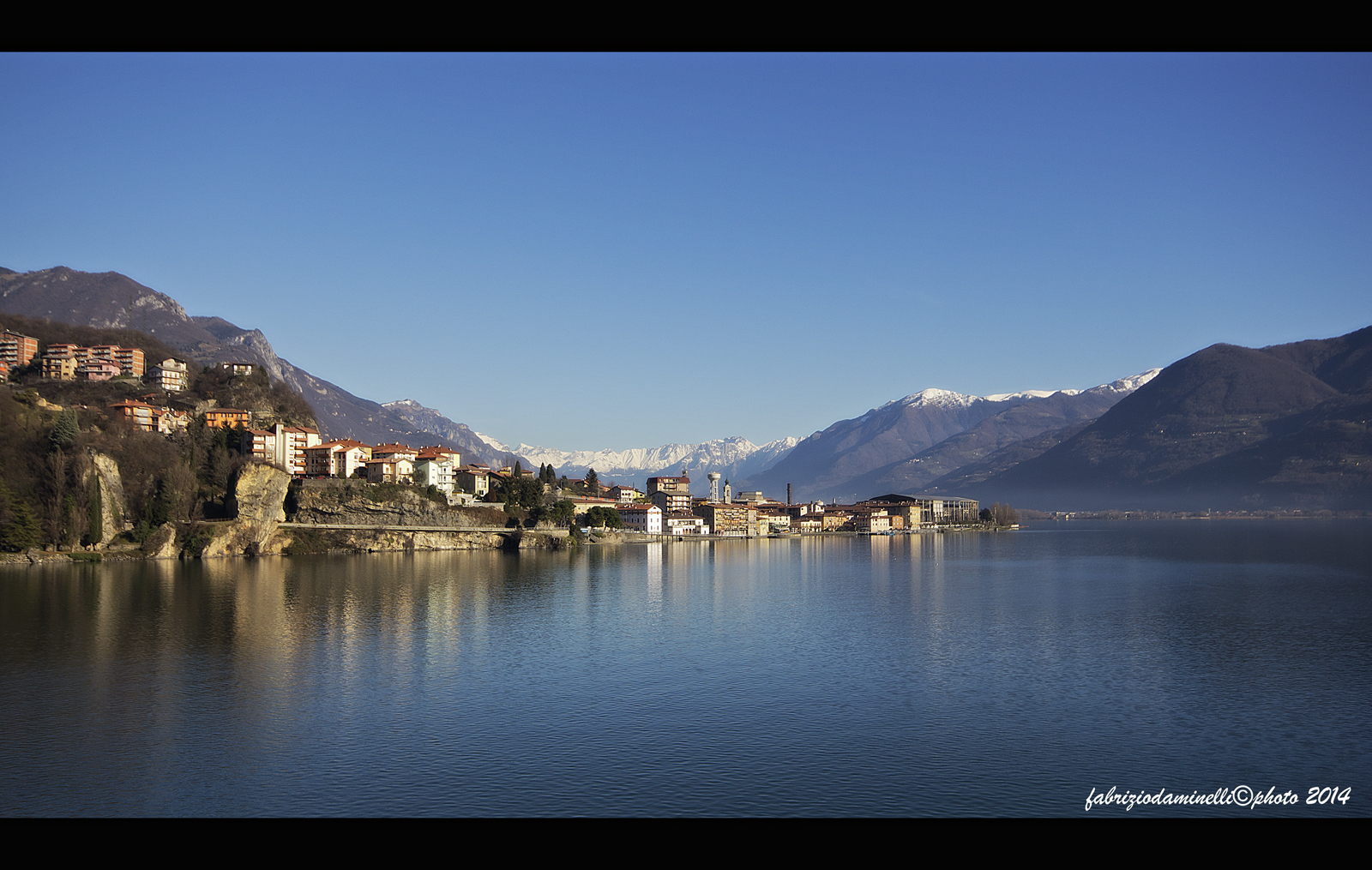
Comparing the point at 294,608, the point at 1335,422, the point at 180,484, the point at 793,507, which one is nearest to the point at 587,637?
the point at 294,608

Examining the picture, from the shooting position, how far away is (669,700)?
58.5 feet

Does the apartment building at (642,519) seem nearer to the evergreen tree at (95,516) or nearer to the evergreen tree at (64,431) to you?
the evergreen tree at (95,516)

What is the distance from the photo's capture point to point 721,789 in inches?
497

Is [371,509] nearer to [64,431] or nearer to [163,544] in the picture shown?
[163,544]

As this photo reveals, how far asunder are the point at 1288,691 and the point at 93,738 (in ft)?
72.1

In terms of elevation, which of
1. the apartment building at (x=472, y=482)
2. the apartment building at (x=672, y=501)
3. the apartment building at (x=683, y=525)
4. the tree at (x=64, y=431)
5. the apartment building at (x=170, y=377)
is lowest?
the apartment building at (x=683, y=525)

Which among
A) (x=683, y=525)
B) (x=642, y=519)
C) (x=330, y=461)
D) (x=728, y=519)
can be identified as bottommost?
(x=683, y=525)

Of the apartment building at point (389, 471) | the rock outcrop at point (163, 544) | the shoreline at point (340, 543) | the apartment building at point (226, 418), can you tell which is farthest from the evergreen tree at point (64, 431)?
the apartment building at point (389, 471)

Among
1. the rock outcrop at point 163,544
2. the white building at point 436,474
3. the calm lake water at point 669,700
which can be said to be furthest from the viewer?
the white building at point 436,474

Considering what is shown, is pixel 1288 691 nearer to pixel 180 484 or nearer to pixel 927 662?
pixel 927 662

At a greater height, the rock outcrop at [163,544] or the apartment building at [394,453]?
the apartment building at [394,453]

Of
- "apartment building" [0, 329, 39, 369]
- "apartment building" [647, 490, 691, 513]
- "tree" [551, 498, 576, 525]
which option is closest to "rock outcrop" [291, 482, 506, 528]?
"tree" [551, 498, 576, 525]

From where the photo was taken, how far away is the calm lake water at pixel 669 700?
12703mm

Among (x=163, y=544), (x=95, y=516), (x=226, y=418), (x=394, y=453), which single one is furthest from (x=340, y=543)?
(x=95, y=516)
